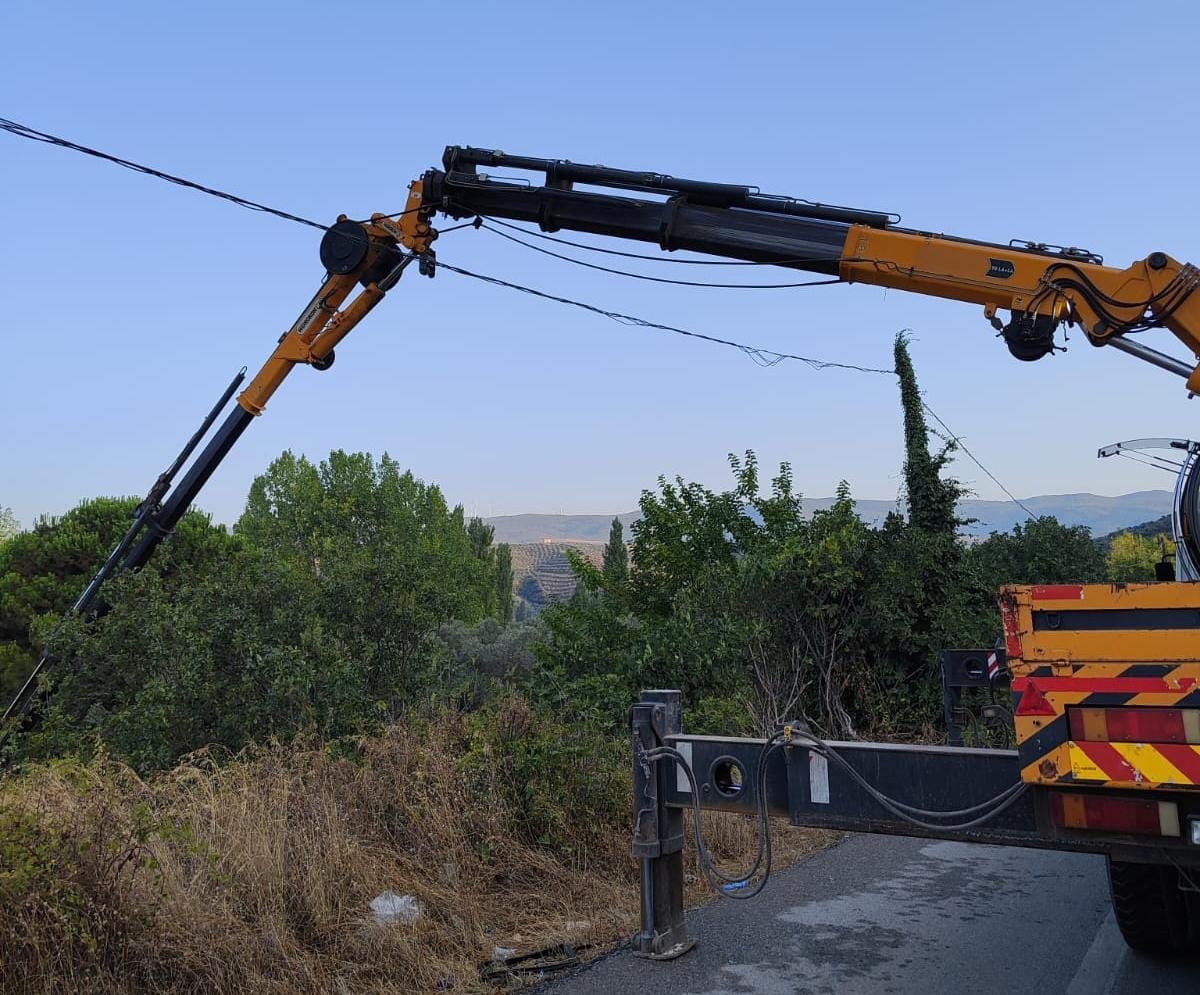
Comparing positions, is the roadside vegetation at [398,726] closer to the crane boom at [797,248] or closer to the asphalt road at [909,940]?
the asphalt road at [909,940]

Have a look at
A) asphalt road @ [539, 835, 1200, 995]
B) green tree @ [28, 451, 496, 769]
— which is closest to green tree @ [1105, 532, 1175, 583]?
asphalt road @ [539, 835, 1200, 995]

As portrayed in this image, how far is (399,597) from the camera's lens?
10430 mm

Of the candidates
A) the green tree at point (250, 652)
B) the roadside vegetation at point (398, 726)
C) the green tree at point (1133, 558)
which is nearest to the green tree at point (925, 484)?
the roadside vegetation at point (398, 726)

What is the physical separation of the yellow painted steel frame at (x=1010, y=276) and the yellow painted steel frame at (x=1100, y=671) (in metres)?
3.41

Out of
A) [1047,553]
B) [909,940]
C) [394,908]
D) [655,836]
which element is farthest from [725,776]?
[1047,553]

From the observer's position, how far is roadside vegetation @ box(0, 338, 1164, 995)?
15.4ft

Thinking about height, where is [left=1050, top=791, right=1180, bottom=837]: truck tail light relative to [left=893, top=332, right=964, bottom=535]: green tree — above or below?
below

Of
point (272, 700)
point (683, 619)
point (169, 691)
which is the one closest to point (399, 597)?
point (272, 700)

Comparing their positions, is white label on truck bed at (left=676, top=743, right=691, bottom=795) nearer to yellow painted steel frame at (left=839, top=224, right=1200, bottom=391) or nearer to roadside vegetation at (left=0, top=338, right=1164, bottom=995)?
A: roadside vegetation at (left=0, top=338, right=1164, bottom=995)

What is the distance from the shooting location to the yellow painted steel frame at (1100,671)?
338 cm

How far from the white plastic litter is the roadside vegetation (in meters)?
0.07

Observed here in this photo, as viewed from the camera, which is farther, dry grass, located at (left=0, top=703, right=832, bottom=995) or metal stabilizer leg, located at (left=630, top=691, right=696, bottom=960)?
metal stabilizer leg, located at (left=630, top=691, right=696, bottom=960)

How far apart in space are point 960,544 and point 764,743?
11.4 m

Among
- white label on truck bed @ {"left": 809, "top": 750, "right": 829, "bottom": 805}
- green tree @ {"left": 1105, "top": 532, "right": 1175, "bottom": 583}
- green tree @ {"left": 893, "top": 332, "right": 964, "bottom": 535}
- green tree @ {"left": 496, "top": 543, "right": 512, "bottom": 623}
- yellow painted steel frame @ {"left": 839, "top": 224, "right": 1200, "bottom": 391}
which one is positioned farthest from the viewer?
green tree @ {"left": 496, "top": 543, "right": 512, "bottom": 623}
